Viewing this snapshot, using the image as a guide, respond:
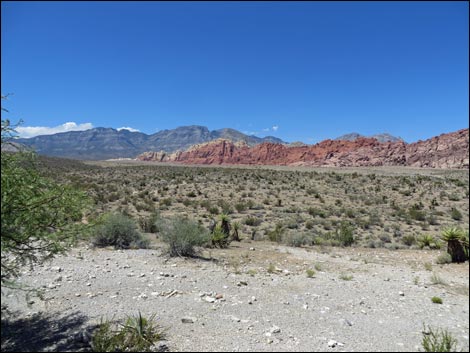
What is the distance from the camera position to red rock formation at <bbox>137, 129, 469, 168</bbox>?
92500 mm

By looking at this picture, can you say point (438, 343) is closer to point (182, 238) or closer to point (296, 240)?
point (182, 238)

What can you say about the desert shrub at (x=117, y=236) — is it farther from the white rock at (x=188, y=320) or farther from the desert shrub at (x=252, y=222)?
the desert shrub at (x=252, y=222)

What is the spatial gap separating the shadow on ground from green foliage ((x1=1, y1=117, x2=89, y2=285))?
0.98 metres

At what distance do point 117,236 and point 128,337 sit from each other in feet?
23.3

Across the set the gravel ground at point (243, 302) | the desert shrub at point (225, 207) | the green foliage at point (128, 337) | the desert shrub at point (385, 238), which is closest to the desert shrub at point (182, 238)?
the gravel ground at point (243, 302)

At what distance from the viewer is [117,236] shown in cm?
1223

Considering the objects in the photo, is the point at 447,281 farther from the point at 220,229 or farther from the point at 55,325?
the point at 55,325

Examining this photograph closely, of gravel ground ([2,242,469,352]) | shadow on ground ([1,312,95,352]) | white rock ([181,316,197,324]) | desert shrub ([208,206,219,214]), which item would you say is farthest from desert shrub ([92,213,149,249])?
desert shrub ([208,206,219,214])

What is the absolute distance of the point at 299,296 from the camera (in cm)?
769

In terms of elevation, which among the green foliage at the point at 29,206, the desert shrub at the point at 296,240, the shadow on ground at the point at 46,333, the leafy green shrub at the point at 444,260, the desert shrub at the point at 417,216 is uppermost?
the green foliage at the point at 29,206

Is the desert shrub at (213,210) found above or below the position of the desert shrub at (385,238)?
above

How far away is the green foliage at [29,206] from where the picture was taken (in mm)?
5124

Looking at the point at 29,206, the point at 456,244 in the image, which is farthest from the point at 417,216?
the point at 29,206

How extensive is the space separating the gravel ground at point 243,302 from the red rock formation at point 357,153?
288 ft
